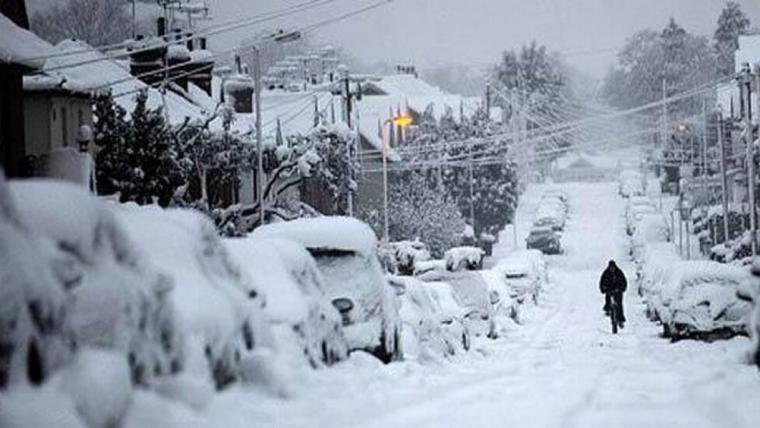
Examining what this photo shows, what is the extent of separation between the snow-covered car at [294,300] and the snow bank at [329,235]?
143 centimetres

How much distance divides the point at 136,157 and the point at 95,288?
963 inches

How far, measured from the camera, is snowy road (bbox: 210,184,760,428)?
9.07 metres

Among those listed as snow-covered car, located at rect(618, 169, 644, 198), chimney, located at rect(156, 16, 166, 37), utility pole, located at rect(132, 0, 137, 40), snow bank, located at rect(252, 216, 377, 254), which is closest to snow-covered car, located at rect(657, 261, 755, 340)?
snow bank, located at rect(252, 216, 377, 254)

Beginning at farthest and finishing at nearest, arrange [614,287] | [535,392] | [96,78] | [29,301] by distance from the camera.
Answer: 1. [96,78]
2. [614,287]
3. [535,392]
4. [29,301]

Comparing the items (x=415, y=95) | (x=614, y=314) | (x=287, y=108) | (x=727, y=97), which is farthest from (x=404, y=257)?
(x=415, y=95)

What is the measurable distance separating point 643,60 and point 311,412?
6578 centimetres

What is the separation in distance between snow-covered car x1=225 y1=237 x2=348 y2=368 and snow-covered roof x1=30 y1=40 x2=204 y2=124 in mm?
17265

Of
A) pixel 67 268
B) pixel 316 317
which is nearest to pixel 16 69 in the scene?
pixel 316 317

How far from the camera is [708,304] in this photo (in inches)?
822

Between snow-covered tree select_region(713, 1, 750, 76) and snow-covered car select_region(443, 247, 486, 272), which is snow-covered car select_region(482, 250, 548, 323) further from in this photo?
snow-covered tree select_region(713, 1, 750, 76)

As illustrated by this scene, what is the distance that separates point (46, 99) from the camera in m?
29.2

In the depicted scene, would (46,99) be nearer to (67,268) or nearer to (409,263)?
(409,263)

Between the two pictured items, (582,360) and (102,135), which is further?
(102,135)

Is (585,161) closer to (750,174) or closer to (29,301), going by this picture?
(750,174)
